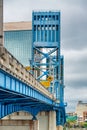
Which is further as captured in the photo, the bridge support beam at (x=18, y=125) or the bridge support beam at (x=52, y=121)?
the bridge support beam at (x=52, y=121)

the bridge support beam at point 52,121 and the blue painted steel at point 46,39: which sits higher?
the blue painted steel at point 46,39

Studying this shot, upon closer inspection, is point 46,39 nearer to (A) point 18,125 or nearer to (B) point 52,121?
(B) point 52,121

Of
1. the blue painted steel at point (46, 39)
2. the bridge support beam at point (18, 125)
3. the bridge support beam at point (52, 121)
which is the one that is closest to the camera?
the bridge support beam at point (18, 125)

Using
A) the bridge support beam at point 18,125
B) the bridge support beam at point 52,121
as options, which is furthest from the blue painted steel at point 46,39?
the bridge support beam at point 18,125

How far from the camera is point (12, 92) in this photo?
3412 cm

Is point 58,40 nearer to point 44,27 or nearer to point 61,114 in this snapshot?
point 44,27

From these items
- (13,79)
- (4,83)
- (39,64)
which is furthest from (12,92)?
(39,64)

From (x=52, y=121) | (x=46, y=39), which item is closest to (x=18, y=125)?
(x=52, y=121)

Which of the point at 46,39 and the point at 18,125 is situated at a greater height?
the point at 46,39

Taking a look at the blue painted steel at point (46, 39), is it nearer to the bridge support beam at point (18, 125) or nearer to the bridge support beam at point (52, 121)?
the bridge support beam at point (52, 121)

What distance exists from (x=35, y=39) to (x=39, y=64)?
6.78 metres

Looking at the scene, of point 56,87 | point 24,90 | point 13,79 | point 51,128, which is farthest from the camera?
point 56,87

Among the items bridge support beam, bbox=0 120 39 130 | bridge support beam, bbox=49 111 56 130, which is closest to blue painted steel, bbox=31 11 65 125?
bridge support beam, bbox=49 111 56 130

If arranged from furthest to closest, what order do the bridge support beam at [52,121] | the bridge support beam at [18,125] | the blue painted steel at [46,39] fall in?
the blue painted steel at [46,39]
the bridge support beam at [52,121]
the bridge support beam at [18,125]
